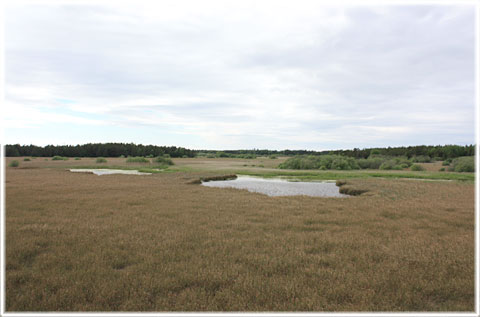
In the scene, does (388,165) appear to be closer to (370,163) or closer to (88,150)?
(370,163)

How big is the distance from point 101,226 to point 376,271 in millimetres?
11001

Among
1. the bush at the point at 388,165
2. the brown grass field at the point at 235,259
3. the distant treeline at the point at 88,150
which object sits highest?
the distant treeline at the point at 88,150

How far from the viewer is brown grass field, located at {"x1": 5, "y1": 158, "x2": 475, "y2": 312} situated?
6.59m

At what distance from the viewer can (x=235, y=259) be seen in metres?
9.12

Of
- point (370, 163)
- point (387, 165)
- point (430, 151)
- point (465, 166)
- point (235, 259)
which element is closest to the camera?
point (235, 259)

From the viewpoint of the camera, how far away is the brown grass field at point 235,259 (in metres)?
6.59

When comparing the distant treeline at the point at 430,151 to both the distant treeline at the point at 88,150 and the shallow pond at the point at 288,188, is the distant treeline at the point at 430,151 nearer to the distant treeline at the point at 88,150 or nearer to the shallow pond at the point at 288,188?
the shallow pond at the point at 288,188

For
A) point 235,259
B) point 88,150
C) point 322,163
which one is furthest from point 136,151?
point 235,259

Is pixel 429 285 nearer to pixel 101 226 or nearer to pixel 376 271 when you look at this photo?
pixel 376 271

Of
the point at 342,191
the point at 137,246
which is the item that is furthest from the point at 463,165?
the point at 137,246

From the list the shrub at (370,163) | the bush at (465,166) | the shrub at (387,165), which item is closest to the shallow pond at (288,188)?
the bush at (465,166)

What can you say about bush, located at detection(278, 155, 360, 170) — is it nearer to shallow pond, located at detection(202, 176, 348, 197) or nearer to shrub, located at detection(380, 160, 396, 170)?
shrub, located at detection(380, 160, 396, 170)

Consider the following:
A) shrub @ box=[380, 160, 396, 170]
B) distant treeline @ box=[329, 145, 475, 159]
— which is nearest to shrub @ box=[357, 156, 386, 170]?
shrub @ box=[380, 160, 396, 170]

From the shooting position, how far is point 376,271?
820cm
